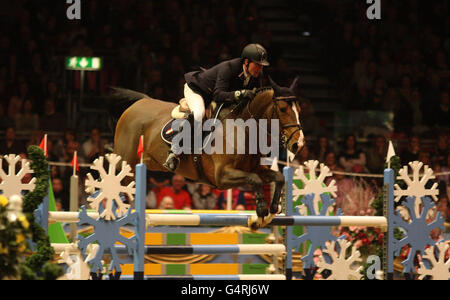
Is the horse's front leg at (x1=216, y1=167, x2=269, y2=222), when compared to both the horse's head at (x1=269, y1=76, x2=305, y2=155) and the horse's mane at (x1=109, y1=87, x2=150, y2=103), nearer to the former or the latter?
the horse's head at (x1=269, y1=76, x2=305, y2=155)

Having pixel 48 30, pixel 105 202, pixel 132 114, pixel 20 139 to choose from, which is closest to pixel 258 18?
pixel 48 30

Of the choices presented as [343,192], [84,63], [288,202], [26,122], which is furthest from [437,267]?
[26,122]

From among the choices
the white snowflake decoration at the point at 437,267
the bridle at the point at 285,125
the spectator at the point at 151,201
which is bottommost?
the white snowflake decoration at the point at 437,267

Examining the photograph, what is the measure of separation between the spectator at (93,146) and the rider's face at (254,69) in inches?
110

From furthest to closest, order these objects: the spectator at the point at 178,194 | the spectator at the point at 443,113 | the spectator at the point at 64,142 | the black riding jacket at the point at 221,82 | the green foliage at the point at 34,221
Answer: the spectator at the point at 443,113 < the spectator at the point at 64,142 < the spectator at the point at 178,194 < the black riding jacket at the point at 221,82 < the green foliage at the point at 34,221

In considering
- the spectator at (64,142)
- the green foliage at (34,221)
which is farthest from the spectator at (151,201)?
the green foliage at (34,221)

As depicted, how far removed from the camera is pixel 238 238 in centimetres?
588

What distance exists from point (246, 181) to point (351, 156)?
12.1 ft

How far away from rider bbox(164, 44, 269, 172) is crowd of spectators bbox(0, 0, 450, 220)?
2.03 meters

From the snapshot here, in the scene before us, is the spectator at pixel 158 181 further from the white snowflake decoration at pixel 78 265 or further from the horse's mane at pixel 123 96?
the white snowflake decoration at pixel 78 265

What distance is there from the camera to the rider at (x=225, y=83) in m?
4.75

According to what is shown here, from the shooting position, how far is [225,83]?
4.84 metres

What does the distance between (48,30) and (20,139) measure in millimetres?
1873

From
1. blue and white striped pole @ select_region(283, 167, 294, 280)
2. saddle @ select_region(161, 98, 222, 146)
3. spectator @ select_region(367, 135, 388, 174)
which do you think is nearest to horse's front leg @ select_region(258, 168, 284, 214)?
blue and white striped pole @ select_region(283, 167, 294, 280)
